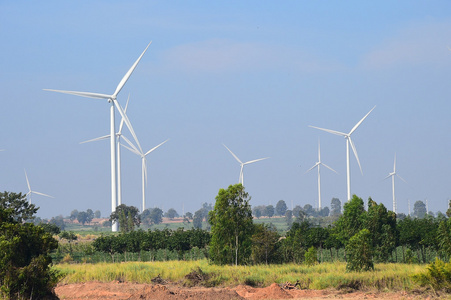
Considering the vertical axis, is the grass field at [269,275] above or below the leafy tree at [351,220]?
below

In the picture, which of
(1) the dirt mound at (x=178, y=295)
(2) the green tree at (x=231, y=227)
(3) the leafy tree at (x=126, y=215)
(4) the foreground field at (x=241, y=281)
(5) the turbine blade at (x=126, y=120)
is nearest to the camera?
(1) the dirt mound at (x=178, y=295)

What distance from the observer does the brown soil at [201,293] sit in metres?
36.2

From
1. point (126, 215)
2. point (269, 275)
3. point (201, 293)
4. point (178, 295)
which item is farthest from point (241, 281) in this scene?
point (126, 215)

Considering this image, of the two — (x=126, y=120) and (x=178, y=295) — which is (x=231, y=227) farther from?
(x=126, y=120)

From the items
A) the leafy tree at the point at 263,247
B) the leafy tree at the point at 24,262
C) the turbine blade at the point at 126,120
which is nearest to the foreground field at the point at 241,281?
the leafy tree at the point at 263,247

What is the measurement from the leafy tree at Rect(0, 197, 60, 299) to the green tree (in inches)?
883

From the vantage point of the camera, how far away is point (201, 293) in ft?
121

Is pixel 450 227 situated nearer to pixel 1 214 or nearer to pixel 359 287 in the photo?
pixel 359 287

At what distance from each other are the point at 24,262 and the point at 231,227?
24650 millimetres

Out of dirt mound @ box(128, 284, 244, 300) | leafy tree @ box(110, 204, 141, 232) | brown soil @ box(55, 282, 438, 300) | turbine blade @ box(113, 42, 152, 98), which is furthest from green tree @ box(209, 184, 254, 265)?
leafy tree @ box(110, 204, 141, 232)

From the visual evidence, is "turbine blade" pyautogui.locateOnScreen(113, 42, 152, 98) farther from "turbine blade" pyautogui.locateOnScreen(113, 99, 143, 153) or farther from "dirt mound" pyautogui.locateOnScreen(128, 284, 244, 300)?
"dirt mound" pyautogui.locateOnScreen(128, 284, 244, 300)

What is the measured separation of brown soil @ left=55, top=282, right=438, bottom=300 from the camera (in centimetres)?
3619

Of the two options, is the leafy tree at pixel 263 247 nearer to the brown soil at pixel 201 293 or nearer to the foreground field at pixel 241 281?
the foreground field at pixel 241 281

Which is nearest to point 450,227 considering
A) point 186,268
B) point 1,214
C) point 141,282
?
point 186,268
